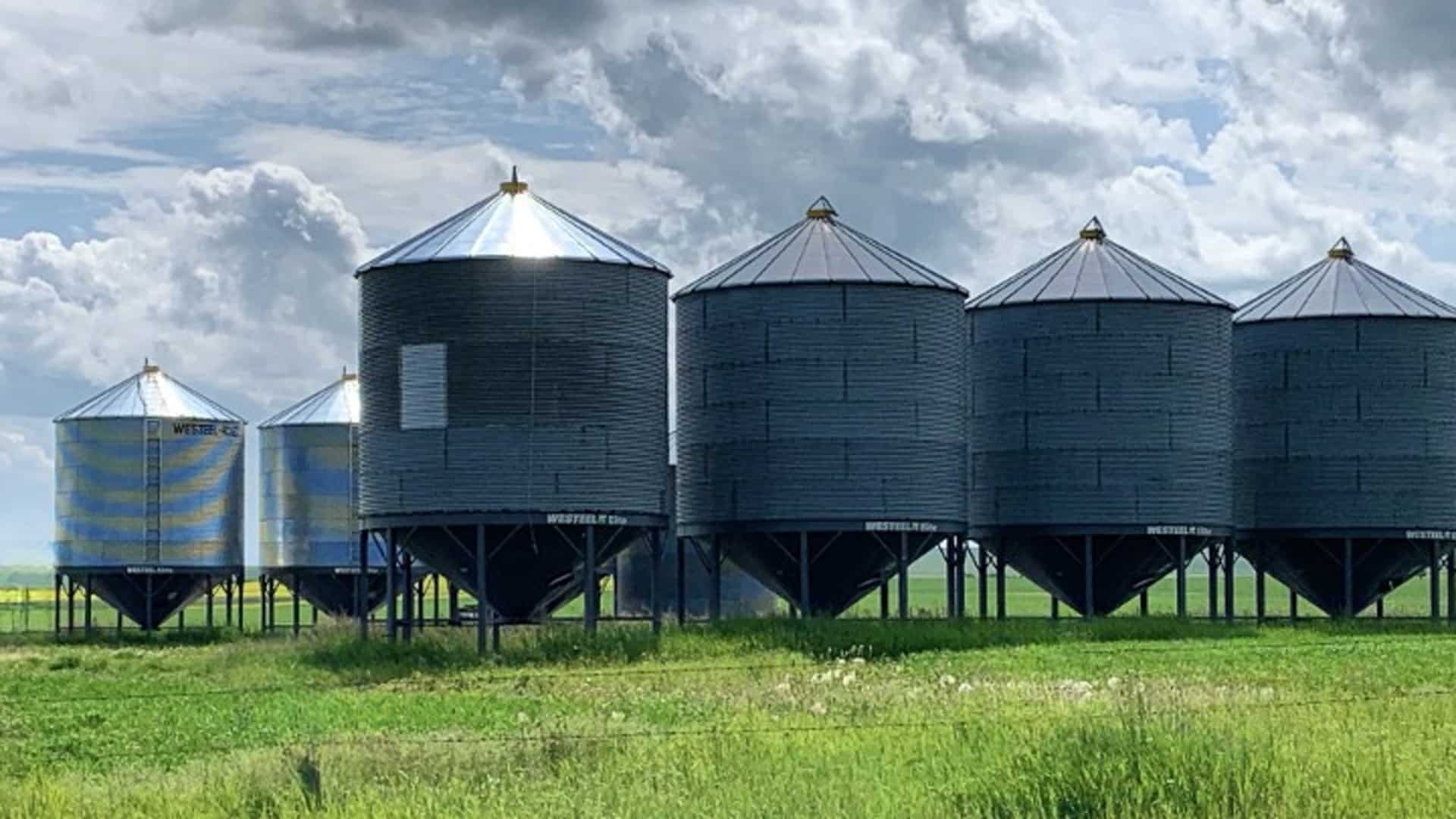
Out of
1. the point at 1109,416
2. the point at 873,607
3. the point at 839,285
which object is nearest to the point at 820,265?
the point at 839,285

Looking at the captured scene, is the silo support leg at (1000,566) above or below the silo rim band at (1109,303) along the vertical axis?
below

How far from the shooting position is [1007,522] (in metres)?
53.4

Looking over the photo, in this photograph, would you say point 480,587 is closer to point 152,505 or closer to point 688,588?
point 688,588

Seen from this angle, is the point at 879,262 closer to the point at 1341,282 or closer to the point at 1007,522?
the point at 1007,522

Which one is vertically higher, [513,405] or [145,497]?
[513,405]

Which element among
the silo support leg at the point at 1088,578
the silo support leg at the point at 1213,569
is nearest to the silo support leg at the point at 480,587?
the silo support leg at the point at 1088,578

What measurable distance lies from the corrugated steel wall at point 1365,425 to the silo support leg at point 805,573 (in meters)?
16.0

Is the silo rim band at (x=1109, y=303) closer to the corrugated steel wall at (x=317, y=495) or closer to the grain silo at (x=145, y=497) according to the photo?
the corrugated steel wall at (x=317, y=495)

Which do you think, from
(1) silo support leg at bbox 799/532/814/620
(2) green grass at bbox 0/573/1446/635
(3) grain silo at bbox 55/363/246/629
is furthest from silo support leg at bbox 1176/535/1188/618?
(3) grain silo at bbox 55/363/246/629

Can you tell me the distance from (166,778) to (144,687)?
19.6 meters

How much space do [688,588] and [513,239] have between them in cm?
2692

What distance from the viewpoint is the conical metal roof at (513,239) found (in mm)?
45750

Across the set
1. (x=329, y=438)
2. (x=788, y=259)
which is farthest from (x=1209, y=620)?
(x=329, y=438)

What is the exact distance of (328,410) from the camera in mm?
73375
